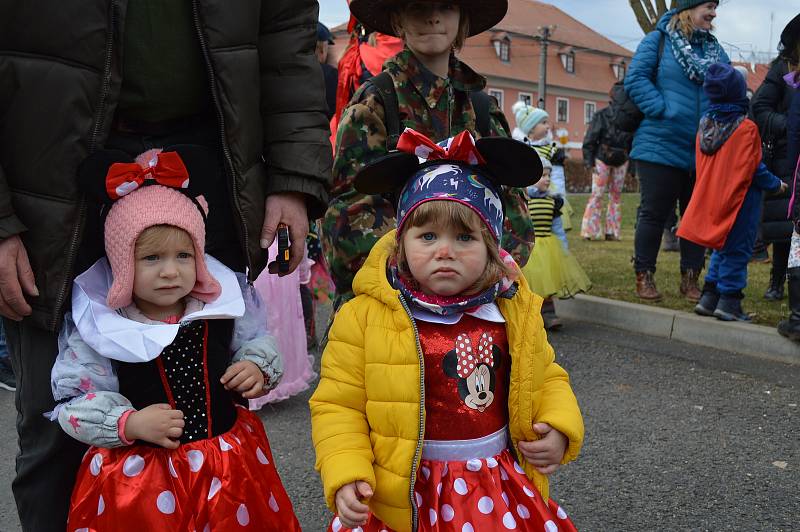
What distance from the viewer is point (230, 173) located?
7.14 ft

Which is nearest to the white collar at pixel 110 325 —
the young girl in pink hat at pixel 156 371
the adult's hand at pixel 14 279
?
the young girl in pink hat at pixel 156 371

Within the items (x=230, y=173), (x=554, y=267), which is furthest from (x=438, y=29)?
(x=554, y=267)

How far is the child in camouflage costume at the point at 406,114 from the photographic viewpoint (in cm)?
261

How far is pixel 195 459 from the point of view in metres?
2.10

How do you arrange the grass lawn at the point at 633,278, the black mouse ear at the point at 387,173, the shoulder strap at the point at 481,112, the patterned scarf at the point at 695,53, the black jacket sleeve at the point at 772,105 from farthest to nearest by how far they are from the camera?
the grass lawn at the point at 633,278
the patterned scarf at the point at 695,53
the black jacket sleeve at the point at 772,105
the shoulder strap at the point at 481,112
the black mouse ear at the point at 387,173

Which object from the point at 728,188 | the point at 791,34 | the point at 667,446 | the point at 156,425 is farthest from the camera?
the point at 728,188

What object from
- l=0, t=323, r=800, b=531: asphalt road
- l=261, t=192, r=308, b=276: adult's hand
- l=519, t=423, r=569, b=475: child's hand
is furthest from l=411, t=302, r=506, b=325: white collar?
l=0, t=323, r=800, b=531: asphalt road

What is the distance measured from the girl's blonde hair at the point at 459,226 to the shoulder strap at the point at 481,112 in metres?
0.74

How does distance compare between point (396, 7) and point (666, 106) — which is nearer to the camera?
point (396, 7)

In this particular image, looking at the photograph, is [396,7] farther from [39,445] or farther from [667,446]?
[667,446]

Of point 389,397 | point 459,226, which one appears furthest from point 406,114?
point 389,397

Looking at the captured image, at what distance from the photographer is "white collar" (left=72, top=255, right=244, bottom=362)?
1997mm

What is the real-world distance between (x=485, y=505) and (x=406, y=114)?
1280 millimetres

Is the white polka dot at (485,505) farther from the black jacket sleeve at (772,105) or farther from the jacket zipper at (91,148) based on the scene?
the black jacket sleeve at (772,105)
